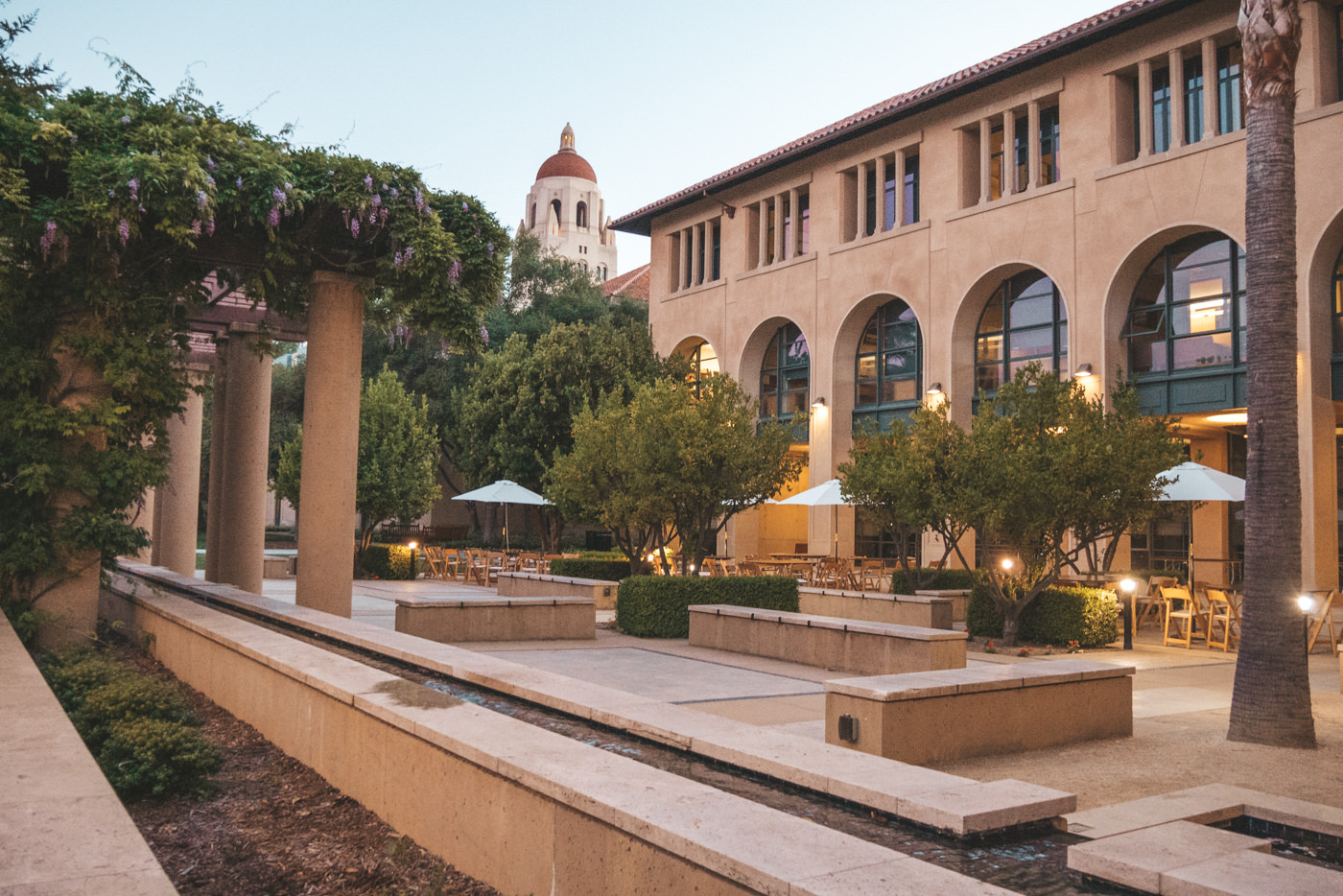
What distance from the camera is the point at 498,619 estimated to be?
14.3m

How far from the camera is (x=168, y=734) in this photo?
5.97m

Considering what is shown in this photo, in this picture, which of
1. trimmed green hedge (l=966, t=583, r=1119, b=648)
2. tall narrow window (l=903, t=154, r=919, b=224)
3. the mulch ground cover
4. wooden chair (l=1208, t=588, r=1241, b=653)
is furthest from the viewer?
tall narrow window (l=903, t=154, r=919, b=224)

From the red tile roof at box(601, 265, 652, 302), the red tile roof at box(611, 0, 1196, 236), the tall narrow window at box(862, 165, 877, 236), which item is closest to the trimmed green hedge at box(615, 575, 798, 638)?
the red tile roof at box(611, 0, 1196, 236)

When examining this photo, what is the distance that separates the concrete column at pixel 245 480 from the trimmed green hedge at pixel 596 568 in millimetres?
8208

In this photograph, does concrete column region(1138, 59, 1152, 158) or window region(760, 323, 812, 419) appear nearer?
concrete column region(1138, 59, 1152, 158)

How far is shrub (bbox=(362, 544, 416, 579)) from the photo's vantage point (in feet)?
92.1

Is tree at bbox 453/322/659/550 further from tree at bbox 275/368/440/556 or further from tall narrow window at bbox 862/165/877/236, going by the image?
tall narrow window at bbox 862/165/877/236

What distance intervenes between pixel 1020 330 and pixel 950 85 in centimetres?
620

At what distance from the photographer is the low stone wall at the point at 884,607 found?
15211 millimetres

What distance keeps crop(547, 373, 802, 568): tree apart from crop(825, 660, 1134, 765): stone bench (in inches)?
293

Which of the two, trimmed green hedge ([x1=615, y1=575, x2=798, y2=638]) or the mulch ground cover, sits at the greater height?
trimmed green hedge ([x1=615, y1=575, x2=798, y2=638])

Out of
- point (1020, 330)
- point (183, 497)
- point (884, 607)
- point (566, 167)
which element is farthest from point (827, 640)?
point (566, 167)

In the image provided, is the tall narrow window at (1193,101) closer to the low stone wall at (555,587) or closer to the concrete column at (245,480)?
the low stone wall at (555,587)

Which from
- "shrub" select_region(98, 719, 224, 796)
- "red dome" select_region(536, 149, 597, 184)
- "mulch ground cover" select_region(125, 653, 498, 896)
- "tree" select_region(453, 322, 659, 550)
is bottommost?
"mulch ground cover" select_region(125, 653, 498, 896)
